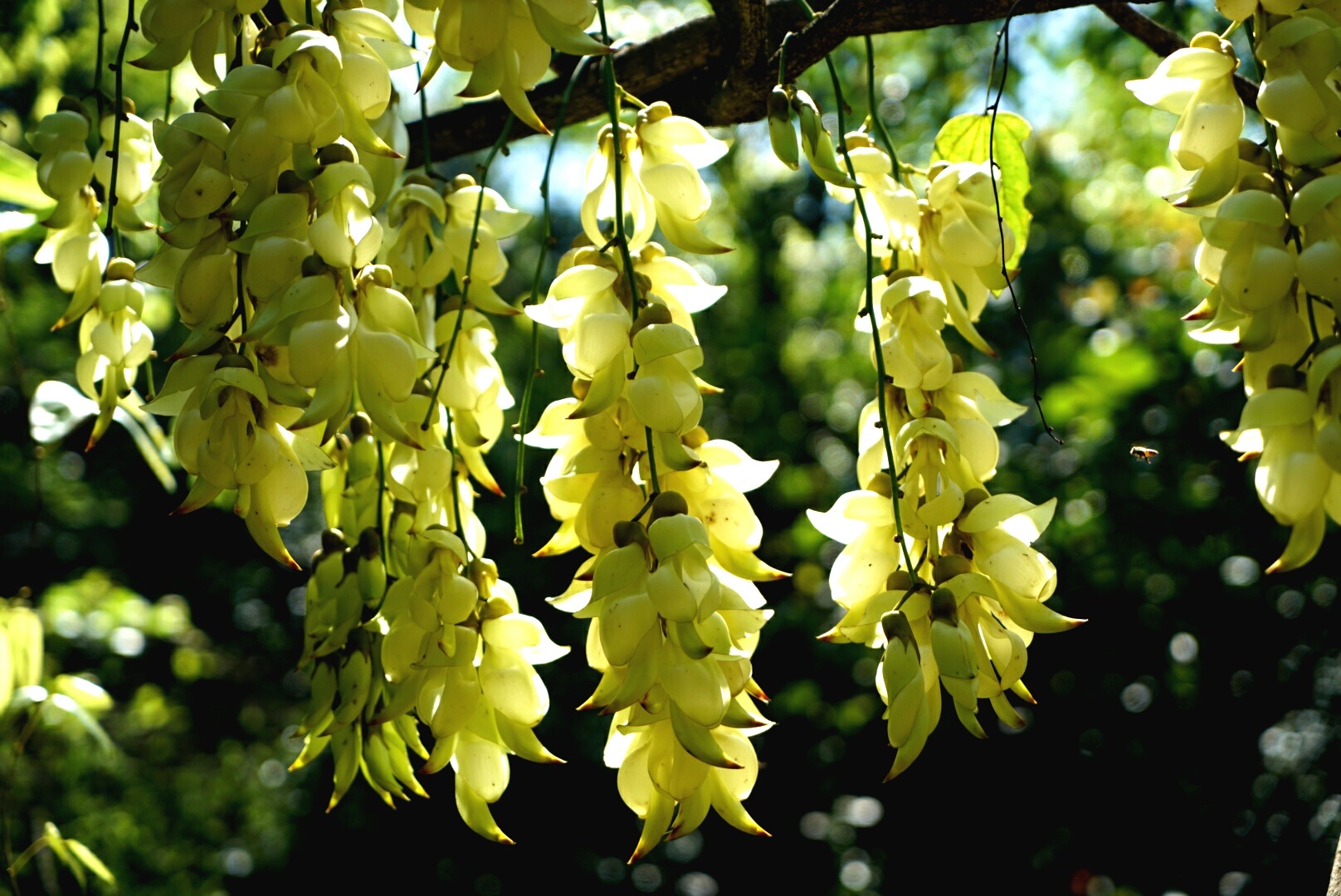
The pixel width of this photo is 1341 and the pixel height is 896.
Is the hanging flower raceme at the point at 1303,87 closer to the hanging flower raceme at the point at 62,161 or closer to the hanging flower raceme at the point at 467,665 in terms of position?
the hanging flower raceme at the point at 467,665

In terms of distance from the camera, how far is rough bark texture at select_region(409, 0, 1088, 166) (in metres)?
0.73

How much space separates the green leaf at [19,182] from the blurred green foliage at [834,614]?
3 cm

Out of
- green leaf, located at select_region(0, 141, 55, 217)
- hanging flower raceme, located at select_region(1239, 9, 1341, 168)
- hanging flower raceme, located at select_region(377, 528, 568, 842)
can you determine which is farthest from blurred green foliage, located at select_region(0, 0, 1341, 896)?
hanging flower raceme, located at select_region(377, 528, 568, 842)

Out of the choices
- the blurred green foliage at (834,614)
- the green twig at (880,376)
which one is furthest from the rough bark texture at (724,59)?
the blurred green foliage at (834,614)

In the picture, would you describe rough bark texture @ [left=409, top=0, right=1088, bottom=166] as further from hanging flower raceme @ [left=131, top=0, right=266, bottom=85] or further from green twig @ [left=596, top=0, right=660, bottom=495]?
hanging flower raceme @ [left=131, top=0, right=266, bottom=85]

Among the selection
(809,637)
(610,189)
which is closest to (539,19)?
(610,189)

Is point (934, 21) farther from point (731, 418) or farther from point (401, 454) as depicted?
point (731, 418)

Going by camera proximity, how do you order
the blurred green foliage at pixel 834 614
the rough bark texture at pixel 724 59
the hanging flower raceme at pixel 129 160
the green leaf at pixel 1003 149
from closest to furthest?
the rough bark texture at pixel 724 59 < the hanging flower raceme at pixel 129 160 < the green leaf at pixel 1003 149 < the blurred green foliage at pixel 834 614

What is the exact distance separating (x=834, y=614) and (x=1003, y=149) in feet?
6.70

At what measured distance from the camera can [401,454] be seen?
78cm

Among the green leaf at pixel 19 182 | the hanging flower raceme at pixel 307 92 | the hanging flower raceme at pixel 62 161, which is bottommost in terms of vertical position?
the green leaf at pixel 19 182

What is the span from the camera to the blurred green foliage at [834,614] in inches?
81.7

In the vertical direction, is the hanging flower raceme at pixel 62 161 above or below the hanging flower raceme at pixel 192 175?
below

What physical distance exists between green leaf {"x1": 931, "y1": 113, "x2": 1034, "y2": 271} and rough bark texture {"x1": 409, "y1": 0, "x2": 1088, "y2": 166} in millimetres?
158
